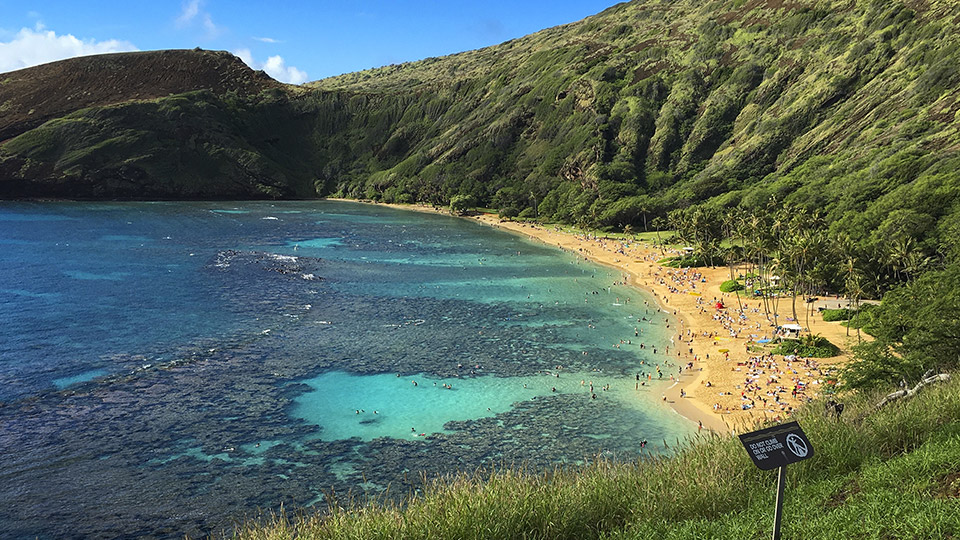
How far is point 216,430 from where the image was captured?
139ft

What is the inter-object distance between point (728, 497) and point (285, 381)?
131ft

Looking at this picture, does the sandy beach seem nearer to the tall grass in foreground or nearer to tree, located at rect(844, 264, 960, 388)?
the tall grass in foreground

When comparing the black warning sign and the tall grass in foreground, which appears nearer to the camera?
the black warning sign

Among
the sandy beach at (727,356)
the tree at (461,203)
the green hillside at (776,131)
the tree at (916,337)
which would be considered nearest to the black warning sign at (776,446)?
the sandy beach at (727,356)

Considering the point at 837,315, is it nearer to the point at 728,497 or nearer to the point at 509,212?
the point at 728,497

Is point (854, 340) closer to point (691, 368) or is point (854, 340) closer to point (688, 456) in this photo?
point (691, 368)

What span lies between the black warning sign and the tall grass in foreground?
3.75 meters

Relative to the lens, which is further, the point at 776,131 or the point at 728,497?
the point at 776,131

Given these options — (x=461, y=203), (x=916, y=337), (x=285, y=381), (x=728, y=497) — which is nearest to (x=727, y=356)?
(x=916, y=337)

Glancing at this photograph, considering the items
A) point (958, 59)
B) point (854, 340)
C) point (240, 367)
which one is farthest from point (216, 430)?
point (958, 59)

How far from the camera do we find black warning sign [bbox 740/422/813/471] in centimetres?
1452

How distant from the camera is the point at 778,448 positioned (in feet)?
49.1

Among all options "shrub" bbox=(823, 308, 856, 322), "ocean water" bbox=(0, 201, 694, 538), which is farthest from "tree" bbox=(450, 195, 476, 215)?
"shrub" bbox=(823, 308, 856, 322)

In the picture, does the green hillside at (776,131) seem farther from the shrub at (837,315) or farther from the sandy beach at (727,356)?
the sandy beach at (727,356)
